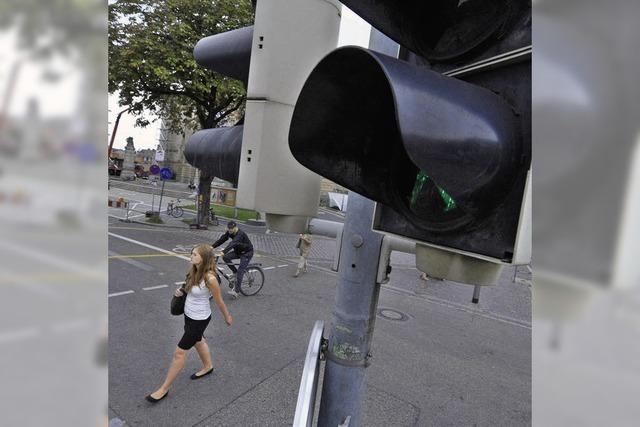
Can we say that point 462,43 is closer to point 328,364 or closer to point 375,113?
point 375,113

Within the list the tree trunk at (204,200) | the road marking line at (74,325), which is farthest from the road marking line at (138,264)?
the road marking line at (74,325)

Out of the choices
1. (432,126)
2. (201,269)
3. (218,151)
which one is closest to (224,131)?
(218,151)

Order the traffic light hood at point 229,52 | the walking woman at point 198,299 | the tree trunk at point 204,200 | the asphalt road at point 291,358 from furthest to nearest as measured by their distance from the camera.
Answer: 1. the tree trunk at point 204,200
2. the walking woman at point 198,299
3. the asphalt road at point 291,358
4. the traffic light hood at point 229,52

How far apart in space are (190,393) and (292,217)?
389 cm

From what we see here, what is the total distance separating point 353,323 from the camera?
2.16 meters

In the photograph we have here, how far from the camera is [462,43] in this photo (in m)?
1.60

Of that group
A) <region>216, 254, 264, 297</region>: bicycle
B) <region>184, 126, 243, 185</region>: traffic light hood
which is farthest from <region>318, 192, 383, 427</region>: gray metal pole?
<region>216, 254, 264, 297</region>: bicycle

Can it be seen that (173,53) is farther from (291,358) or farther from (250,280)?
(291,358)

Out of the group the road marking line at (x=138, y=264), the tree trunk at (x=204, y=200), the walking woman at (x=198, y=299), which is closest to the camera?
the walking woman at (x=198, y=299)

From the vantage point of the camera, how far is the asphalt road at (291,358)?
194 inches

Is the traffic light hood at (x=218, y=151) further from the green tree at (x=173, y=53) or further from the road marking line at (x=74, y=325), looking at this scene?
the green tree at (x=173, y=53)

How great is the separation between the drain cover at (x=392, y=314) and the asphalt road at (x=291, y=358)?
6cm

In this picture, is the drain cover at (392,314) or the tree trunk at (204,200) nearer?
the drain cover at (392,314)

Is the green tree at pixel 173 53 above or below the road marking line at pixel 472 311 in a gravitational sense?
above
